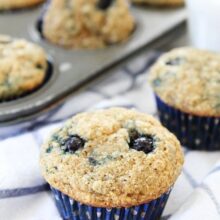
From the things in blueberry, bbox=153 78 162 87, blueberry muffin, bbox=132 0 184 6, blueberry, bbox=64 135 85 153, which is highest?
blueberry, bbox=64 135 85 153

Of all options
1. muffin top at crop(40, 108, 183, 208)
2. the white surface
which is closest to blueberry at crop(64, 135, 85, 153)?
muffin top at crop(40, 108, 183, 208)

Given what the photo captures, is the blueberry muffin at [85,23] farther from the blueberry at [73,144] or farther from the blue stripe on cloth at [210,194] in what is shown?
the blue stripe on cloth at [210,194]

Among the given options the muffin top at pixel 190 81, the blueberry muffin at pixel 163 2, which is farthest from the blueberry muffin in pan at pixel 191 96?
the blueberry muffin at pixel 163 2

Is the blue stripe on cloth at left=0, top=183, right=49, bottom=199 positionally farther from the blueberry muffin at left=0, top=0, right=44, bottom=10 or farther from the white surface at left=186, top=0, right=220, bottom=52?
the blueberry muffin at left=0, top=0, right=44, bottom=10

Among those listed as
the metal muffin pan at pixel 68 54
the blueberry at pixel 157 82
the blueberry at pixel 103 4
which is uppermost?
the blueberry at pixel 103 4

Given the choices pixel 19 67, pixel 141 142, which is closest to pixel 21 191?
pixel 141 142

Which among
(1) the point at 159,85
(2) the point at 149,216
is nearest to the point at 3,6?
(1) the point at 159,85

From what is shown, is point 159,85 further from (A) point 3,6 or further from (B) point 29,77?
(A) point 3,6
